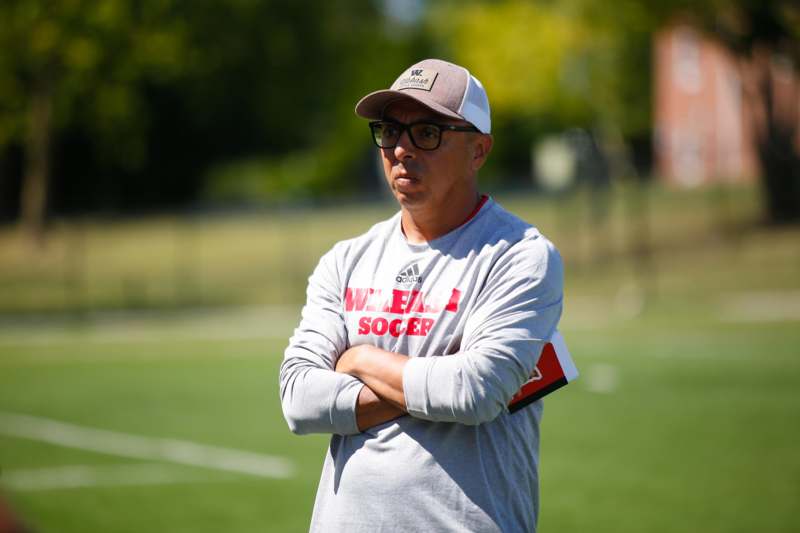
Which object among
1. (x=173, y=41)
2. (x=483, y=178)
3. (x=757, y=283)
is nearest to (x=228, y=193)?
(x=483, y=178)

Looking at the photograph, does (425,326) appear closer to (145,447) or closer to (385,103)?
(385,103)

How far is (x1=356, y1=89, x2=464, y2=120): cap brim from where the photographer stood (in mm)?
3367

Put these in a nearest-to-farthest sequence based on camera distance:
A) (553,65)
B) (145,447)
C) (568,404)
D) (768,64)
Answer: (145,447) < (568,404) < (768,64) < (553,65)

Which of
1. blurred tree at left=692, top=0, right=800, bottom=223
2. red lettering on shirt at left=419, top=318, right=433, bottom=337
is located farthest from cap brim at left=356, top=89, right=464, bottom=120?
blurred tree at left=692, top=0, right=800, bottom=223

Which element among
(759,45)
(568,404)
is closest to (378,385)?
(568,404)

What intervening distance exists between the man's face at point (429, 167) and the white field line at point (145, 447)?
21.2 ft

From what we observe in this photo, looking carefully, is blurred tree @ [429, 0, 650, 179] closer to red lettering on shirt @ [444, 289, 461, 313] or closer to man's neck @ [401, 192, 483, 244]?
man's neck @ [401, 192, 483, 244]

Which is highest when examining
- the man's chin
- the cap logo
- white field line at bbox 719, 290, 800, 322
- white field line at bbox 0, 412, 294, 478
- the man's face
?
the cap logo

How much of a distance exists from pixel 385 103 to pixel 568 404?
31.0ft

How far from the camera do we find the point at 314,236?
3647cm

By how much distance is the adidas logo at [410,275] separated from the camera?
338cm

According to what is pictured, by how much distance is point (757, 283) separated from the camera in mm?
25188

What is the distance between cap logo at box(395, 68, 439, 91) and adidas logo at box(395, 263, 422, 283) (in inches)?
21.1

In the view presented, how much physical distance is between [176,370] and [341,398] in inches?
534
